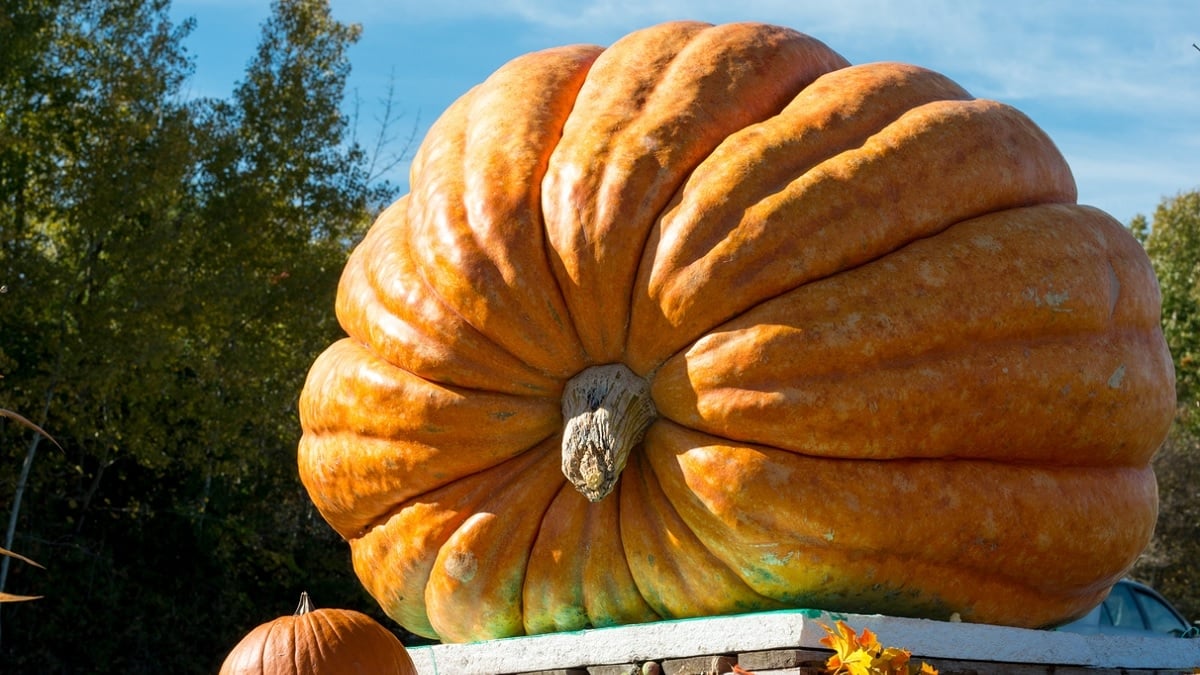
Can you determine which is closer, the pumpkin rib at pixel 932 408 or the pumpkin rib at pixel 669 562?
the pumpkin rib at pixel 932 408

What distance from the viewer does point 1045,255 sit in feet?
10.8

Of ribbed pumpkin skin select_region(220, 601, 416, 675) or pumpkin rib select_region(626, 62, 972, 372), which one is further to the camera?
ribbed pumpkin skin select_region(220, 601, 416, 675)

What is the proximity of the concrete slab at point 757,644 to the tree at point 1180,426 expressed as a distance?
42.9ft

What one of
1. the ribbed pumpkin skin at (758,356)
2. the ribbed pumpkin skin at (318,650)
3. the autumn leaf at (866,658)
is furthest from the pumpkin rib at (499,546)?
the autumn leaf at (866,658)

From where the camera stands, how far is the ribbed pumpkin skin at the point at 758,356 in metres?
3.08

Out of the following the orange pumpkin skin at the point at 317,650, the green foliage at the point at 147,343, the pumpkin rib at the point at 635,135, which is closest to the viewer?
the pumpkin rib at the point at 635,135

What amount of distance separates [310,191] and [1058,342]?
41.6 feet

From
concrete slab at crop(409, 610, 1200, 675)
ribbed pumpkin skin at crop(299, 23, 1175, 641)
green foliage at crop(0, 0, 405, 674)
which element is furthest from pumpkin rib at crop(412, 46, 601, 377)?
green foliage at crop(0, 0, 405, 674)

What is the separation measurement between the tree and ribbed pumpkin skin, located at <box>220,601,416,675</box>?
45.6ft

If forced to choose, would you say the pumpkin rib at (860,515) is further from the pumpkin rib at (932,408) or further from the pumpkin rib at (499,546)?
the pumpkin rib at (499,546)

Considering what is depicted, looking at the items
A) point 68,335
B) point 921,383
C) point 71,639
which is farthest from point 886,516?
point 71,639

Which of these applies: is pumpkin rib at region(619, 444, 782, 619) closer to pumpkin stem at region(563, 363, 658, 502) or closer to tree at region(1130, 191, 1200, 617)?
pumpkin stem at region(563, 363, 658, 502)

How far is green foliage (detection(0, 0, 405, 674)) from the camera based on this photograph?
11484mm

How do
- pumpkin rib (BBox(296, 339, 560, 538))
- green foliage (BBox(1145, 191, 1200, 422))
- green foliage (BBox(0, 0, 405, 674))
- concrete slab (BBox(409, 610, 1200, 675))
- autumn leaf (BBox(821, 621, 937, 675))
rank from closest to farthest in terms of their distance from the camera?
1. autumn leaf (BBox(821, 621, 937, 675))
2. concrete slab (BBox(409, 610, 1200, 675))
3. pumpkin rib (BBox(296, 339, 560, 538))
4. green foliage (BBox(0, 0, 405, 674))
5. green foliage (BBox(1145, 191, 1200, 422))
